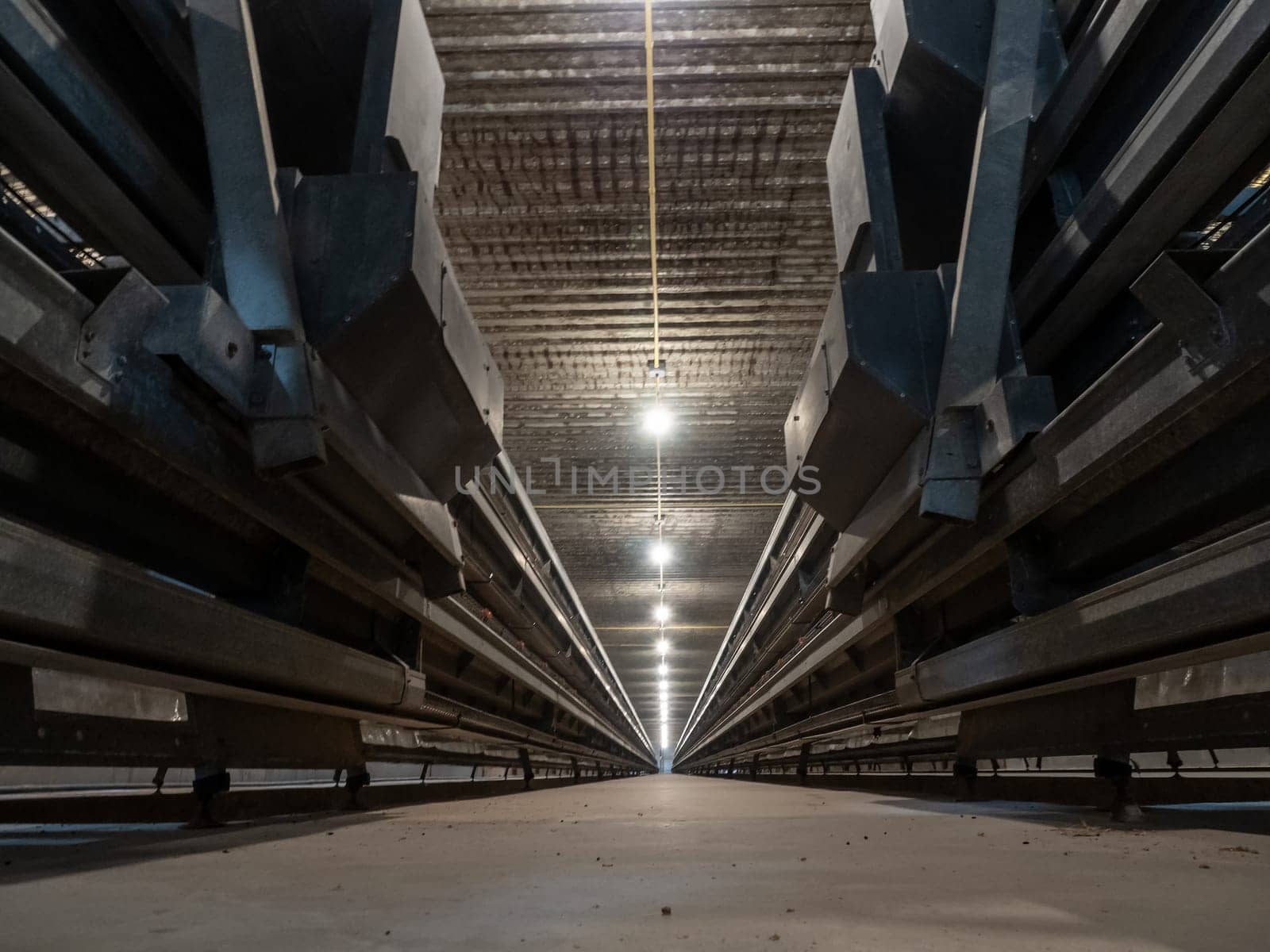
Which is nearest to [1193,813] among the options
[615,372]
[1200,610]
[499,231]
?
[1200,610]

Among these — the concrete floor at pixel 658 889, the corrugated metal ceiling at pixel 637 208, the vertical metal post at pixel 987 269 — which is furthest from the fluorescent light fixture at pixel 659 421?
the concrete floor at pixel 658 889

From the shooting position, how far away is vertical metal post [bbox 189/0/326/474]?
6.34ft

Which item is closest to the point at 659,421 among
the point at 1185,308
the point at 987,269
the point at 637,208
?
the point at 637,208

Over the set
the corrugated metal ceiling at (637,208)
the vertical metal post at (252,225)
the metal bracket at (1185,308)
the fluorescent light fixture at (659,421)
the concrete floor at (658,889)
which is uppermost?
the corrugated metal ceiling at (637,208)

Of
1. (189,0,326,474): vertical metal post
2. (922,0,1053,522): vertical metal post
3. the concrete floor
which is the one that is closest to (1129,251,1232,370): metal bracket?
(922,0,1053,522): vertical metal post

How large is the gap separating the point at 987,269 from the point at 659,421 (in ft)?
17.5

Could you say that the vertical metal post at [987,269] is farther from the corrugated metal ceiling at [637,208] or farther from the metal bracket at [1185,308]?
the corrugated metal ceiling at [637,208]

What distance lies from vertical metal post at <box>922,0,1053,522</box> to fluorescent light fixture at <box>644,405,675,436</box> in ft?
16.4

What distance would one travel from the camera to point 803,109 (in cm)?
432

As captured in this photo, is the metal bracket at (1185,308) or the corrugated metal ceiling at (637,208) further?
the corrugated metal ceiling at (637,208)

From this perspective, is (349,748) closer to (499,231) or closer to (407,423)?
(407,423)

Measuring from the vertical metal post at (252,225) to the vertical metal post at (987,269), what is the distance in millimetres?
1745

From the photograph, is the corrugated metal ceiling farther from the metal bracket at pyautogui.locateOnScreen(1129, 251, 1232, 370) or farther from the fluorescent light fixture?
the metal bracket at pyautogui.locateOnScreen(1129, 251, 1232, 370)

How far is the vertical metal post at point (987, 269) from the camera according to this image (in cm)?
219
